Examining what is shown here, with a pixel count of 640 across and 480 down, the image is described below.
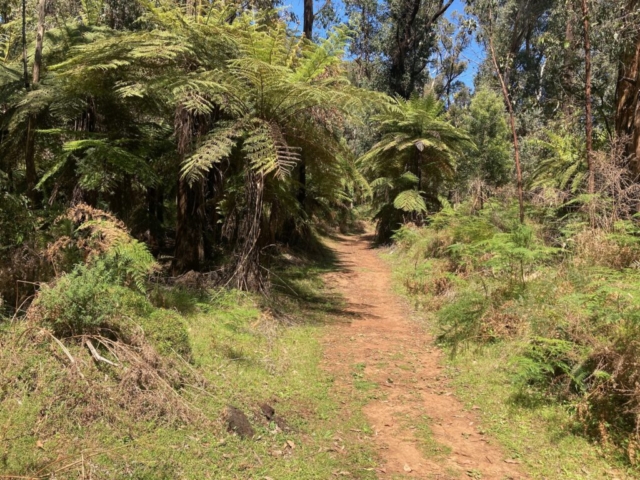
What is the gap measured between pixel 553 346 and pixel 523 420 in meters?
0.86

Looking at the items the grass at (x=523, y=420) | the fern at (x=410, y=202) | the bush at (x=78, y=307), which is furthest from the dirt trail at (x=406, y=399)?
the fern at (x=410, y=202)

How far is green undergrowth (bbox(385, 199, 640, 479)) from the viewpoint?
3945 millimetres

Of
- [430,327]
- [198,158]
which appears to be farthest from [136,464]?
[430,327]

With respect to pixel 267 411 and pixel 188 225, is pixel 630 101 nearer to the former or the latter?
pixel 188 225

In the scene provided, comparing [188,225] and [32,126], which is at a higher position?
[32,126]

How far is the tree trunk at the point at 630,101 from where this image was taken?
8.07 m

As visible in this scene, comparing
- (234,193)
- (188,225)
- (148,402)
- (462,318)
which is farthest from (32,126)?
(462,318)

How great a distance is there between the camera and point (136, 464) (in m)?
3.11

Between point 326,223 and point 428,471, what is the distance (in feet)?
53.6

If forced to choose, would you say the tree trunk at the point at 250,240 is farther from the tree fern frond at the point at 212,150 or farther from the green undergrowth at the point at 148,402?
the green undergrowth at the point at 148,402

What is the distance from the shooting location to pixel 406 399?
5000mm

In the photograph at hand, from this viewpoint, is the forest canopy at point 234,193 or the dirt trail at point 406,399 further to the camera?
the forest canopy at point 234,193

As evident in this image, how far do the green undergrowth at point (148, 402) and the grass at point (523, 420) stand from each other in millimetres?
1253

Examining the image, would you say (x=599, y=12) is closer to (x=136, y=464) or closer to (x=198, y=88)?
(x=198, y=88)
